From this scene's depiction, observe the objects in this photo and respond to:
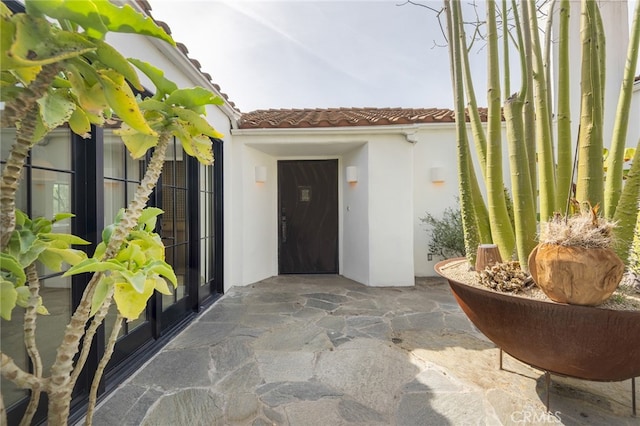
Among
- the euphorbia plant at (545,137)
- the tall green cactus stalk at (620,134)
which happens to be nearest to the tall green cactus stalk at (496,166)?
the euphorbia plant at (545,137)

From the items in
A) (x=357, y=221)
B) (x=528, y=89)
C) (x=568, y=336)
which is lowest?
(x=568, y=336)

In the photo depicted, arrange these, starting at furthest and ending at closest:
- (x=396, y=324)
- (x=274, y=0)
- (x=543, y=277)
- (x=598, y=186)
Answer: (x=274, y=0)
(x=396, y=324)
(x=598, y=186)
(x=543, y=277)

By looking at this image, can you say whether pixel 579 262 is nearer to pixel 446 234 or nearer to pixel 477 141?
pixel 477 141

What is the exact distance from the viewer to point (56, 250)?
3.51ft

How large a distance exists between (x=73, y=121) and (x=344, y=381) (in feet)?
8.61

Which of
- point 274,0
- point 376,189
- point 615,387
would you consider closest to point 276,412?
point 615,387

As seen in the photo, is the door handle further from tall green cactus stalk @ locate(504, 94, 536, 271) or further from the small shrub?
tall green cactus stalk @ locate(504, 94, 536, 271)

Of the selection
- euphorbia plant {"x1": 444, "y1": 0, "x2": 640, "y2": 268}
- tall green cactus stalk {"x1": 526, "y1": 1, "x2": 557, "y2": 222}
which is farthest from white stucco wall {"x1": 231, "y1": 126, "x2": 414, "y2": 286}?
tall green cactus stalk {"x1": 526, "y1": 1, "x2": 557, "y2": 222}

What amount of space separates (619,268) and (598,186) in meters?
0.72

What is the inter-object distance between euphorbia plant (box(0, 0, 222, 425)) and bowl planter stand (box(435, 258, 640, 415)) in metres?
2.15

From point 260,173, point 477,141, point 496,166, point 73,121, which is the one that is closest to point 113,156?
point 73,121

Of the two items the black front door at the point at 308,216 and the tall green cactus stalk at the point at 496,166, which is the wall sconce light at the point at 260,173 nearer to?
the black front door at the point at 308,216

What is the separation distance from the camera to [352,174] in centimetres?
591

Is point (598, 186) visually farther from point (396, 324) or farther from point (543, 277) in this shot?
point (396, 324)
